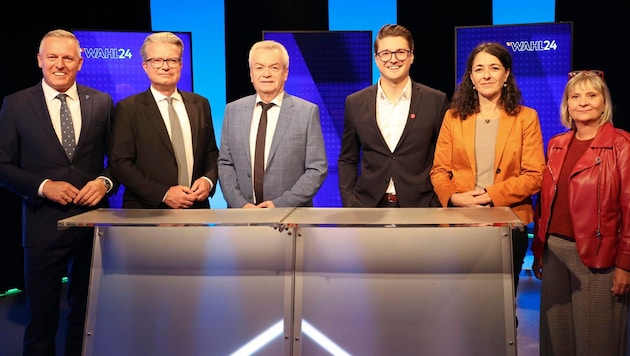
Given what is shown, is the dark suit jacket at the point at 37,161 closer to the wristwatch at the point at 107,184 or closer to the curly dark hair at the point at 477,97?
the wristwatch at the point at 107,184

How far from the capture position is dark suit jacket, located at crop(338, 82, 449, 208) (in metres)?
3.31

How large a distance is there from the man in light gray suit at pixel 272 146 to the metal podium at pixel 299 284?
0.74 m

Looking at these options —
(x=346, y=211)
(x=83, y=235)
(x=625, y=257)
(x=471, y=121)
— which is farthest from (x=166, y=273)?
(x=625, y=257)

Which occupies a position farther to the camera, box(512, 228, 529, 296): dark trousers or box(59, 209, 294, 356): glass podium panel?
box(512, 228, 529, 296): dark trousers

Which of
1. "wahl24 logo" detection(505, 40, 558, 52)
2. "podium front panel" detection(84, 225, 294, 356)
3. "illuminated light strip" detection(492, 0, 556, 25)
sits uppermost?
"illuminated light strip" detection(492, 0, 556, 25)

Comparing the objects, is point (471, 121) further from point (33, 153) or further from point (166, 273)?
point (33, 153)

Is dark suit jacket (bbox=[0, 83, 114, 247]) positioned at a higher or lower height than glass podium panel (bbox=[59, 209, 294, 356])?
higher

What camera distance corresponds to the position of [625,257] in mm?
2766

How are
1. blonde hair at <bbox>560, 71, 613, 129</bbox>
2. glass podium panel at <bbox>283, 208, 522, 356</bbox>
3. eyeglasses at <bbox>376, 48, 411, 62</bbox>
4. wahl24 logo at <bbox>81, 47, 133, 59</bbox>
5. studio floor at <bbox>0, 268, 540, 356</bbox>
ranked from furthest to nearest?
1. wahl24 logo at <bbox>81, 47, 133, 59</bbox>
2. studio floor at <bbox>0, 268, 540, 356</bbox>
3. eyeglasses at <bbox>376, 48, 411, 62</bbox>
4. blonde hair at <bbox>560, 71, 613, 129</bbox>
5. glass podium panel at <bbox>283, 208, 522, 356</bbox>

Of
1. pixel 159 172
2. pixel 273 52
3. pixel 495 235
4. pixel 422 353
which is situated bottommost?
pixel 422 353

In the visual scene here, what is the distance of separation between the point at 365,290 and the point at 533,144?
1.22 m

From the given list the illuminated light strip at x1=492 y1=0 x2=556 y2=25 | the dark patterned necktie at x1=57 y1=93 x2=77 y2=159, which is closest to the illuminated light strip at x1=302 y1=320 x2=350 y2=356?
the dark patterned necktie at x1=57 y1=93 x2=77 y2=159

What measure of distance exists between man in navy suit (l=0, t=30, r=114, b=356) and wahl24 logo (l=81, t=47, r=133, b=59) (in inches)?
77.4

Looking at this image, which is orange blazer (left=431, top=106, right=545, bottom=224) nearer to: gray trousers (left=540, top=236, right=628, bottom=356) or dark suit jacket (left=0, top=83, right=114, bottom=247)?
gray trousers (left=540, top=236, right=628, bottom=356)
